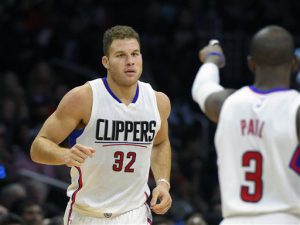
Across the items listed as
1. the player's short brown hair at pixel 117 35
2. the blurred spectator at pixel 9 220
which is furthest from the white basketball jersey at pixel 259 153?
the blurred spectator at pixel 9 220

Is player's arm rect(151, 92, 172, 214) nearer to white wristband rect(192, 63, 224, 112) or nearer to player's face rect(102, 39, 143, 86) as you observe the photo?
player's face rect(102, 39, 143, 86)

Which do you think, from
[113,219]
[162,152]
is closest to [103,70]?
[162,152]

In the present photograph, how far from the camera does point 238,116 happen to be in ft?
18.3

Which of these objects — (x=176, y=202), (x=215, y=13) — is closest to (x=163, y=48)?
(x=215, y=13)

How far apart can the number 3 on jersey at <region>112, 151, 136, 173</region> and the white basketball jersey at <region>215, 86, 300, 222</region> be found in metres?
1.86

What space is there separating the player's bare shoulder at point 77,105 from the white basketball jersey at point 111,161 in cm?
5

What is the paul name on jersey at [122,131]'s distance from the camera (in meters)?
7.36

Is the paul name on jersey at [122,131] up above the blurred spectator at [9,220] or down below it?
above

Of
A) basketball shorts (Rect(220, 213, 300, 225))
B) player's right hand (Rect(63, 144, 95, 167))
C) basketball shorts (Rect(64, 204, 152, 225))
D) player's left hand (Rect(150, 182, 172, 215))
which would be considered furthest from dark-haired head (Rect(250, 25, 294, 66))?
basketball shorts (Rect(64, 204, 152, 225))

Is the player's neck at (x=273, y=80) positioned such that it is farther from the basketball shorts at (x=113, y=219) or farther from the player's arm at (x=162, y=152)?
the basketball shorts at (x=113, y=219)

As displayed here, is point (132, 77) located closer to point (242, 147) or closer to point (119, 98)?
point (119, 98)

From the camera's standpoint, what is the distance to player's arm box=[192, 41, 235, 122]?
5699 millimetres

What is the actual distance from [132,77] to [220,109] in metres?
1.91

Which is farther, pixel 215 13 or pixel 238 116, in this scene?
pixel 215 13
